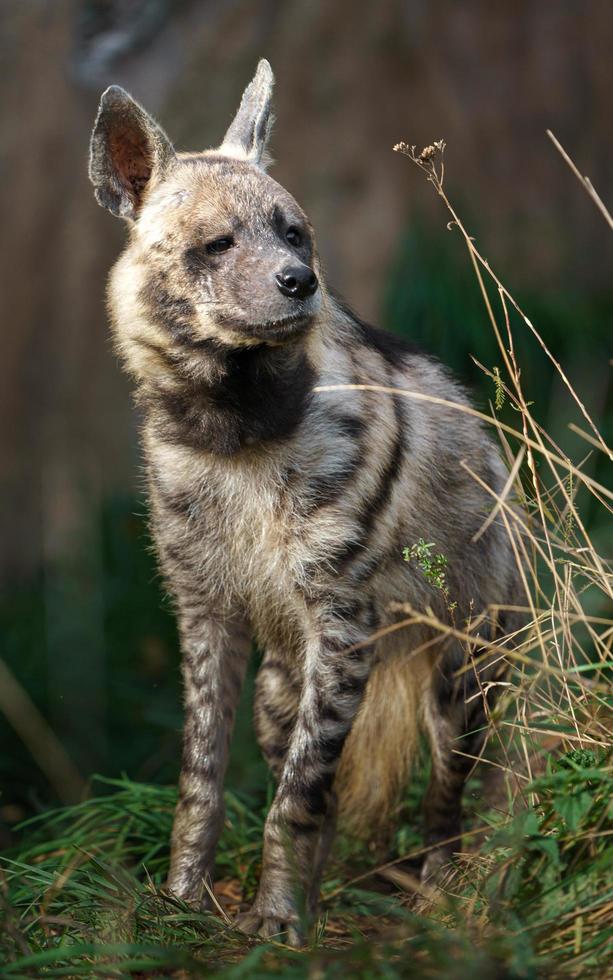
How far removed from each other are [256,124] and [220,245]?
0.60 metres

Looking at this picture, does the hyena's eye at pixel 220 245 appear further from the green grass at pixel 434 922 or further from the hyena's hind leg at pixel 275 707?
the green grass at pixel 434 922

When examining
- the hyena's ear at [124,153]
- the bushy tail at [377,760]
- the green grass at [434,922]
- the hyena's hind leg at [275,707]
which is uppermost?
the hyena's ear at [124,153]

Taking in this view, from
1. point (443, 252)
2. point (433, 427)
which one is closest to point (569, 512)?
point (433, 427)

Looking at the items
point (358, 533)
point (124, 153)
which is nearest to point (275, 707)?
point (358, 533)

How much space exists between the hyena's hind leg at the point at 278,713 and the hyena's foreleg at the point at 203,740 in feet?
0.60

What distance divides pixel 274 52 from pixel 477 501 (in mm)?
4146

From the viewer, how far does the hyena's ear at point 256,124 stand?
3.65 m

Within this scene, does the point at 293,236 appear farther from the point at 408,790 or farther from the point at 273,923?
the point at 408,790

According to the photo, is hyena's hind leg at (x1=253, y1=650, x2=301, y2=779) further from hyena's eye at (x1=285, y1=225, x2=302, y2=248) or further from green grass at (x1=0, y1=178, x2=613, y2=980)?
hyena's eye at (x1=285, y1=225, x2=302, y2=248)

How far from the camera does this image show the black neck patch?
3.30 meters

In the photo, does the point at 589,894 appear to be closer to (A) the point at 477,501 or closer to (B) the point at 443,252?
(A) the point at 477,501

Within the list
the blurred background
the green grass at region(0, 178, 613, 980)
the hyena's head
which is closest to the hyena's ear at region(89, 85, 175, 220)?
the hyena's head

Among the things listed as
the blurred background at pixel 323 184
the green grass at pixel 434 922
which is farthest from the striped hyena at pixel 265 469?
the blurred background at pixel 323 184

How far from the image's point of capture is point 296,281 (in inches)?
122
